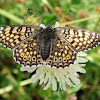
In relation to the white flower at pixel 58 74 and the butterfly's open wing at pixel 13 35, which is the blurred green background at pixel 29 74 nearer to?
the white flower at pixel 58 74

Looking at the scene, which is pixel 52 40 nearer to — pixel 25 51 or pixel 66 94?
pixel 25 51

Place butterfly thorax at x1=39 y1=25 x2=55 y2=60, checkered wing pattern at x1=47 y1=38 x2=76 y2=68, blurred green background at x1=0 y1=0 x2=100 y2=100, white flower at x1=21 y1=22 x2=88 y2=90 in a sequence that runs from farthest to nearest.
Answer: blurred green background at x1=0 y1=0 x2=100 y2=100
white flower at x1=21 y1=22 x2=88 y2=90
butterfly thorax at x1=39 y1=25 x2=55 y2=60
checkered wing pattern at x1=47 y1=38 x2=76 y2=68

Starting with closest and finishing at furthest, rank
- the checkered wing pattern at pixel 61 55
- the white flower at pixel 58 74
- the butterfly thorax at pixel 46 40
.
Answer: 1. the checkered wing pattern at pixel 61 55
2. the butterfly thorax at pixel 46 40
3. the white flower at pixel 58 74

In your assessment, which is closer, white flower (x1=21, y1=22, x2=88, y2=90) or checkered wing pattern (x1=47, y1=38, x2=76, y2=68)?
checkered wing pattern (x1=47, y1=38, x2=76, y2=68)

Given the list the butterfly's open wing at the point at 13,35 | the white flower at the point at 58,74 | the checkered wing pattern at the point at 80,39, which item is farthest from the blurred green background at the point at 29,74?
Result: the checkered wing pattern at the point at 80,39

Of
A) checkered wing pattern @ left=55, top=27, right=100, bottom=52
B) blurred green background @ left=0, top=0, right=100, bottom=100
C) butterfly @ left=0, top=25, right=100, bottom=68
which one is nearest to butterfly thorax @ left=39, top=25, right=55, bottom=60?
butterfly @ left=0, top=25, right=100, bottom=68

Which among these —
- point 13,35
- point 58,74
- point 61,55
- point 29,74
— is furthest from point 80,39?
point 29,74

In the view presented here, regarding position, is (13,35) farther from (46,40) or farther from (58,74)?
(58,74)

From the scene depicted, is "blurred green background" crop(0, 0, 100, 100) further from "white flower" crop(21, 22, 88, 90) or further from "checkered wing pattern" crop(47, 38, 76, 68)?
"checkered wing pattern" crop(47, 38, 76, 68)
